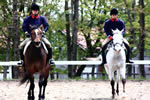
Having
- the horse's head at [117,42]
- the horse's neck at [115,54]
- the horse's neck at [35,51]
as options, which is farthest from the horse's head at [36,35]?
the horse's neck at [115,54]

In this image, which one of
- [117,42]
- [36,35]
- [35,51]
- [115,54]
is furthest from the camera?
[115,54]

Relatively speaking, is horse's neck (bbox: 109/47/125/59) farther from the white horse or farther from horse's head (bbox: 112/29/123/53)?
horse's head (bbox: 112/29/123/53)

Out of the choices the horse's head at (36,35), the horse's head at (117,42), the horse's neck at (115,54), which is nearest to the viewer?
the horse's head at (36,35)

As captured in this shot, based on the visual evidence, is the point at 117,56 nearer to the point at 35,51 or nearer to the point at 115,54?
the point at 115,54

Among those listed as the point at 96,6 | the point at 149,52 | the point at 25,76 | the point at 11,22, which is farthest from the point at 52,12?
the point at 25,76

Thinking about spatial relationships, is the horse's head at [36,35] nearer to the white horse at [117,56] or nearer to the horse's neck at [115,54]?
the white horse at [117,56]

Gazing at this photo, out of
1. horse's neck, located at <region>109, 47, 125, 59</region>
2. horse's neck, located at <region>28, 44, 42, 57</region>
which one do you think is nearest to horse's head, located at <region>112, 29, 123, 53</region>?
horse's neck, located at <region>109, 47, 125, 59</region>

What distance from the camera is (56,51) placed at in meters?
34.5

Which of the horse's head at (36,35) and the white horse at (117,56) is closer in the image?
the horse's head at (36,35)

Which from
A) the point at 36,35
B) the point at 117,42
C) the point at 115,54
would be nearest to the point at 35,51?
the point at 36,35

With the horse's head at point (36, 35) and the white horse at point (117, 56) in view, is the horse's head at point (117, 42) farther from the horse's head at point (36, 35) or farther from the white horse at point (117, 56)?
the horse's head at point (36, 35)

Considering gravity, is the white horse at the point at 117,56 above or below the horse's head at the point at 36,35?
below

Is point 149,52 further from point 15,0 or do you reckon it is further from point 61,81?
point 61,81

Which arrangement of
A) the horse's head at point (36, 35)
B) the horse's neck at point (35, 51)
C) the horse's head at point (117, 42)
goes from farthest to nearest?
the horse's head at point (117, 42) → the horse's neck at point (35, 51) → the horse's head at point (36, 35)
